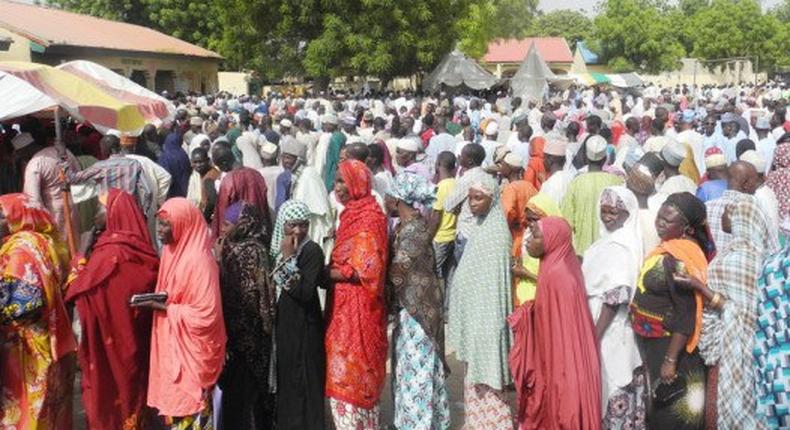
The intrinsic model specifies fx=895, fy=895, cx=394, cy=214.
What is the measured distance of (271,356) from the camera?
4.87 m

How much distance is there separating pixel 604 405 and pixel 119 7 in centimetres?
4344

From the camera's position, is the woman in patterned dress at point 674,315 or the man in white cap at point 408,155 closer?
the woman in patterned dress at point 674,315

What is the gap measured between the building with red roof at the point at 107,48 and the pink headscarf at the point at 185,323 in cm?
1600

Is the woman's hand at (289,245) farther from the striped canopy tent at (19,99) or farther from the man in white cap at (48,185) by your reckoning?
the striped canopy tent at (19,99)

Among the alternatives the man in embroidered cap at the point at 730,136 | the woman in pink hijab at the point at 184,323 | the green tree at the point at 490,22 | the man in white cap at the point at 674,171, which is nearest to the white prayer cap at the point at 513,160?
the man in white cap at the point at 674,171

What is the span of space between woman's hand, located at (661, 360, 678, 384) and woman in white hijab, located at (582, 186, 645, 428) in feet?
0.63

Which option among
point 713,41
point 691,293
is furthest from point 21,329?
point 713,41

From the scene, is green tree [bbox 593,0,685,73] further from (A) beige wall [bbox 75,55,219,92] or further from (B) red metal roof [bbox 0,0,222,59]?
(B) red metal roof [bbox 0,0,222,59]

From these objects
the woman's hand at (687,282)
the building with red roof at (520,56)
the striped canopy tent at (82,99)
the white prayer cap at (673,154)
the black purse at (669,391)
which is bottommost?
the black purse at (669,391)

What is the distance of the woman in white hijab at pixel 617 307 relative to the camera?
436 centimetres

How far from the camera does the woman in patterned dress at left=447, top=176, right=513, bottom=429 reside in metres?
4.82

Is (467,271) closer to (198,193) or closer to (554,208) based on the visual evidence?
(554,208)

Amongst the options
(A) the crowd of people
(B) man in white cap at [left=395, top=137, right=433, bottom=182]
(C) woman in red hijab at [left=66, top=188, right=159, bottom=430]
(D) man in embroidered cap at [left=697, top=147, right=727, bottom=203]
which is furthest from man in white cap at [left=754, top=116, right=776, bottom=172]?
(C) woman in red hijab at [left=66, top=188, right=159, bottom=430]

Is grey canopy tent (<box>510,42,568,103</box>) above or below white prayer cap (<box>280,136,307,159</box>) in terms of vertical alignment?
above
